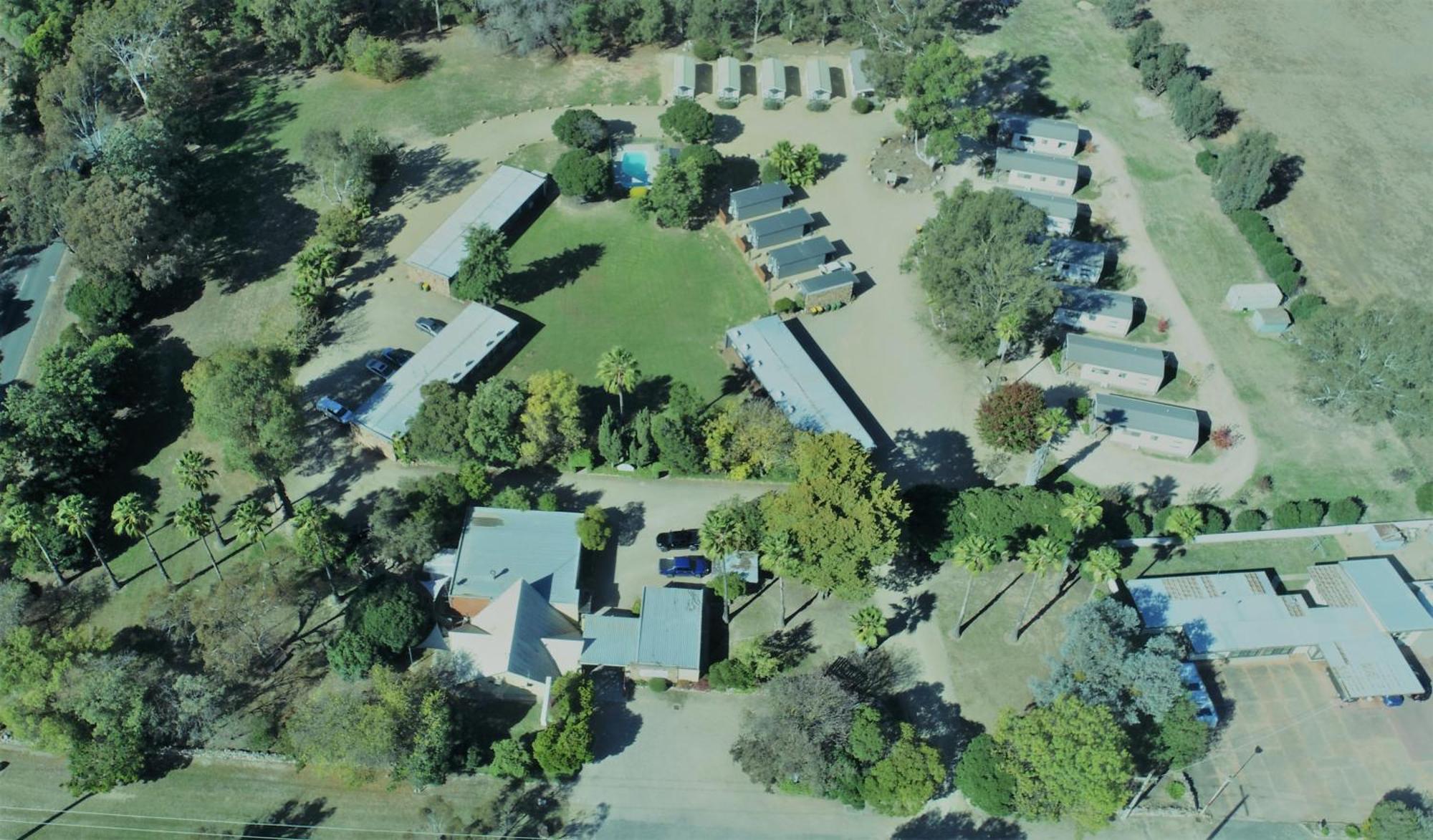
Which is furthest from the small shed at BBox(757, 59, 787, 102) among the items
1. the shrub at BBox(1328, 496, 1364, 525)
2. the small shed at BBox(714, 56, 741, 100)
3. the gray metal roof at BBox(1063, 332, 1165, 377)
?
the shrub at BBox(1328, 496, 1364, 525)

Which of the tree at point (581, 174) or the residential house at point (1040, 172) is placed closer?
the tree at point (581, 174)

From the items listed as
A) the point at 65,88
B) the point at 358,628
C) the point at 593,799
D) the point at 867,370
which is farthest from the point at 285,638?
the point at 65,88

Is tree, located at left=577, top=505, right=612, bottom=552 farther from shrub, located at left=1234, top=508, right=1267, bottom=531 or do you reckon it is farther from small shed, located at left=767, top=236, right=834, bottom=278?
shrub, located at left=1234, top=508, right=1267, bottom=531

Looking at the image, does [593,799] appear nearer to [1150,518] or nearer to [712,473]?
[712,473]

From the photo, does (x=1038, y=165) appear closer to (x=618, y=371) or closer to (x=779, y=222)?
(x=779, y=222)

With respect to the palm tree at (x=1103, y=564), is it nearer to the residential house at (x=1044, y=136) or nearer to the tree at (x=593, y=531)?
the tree at (x=593, y=531)

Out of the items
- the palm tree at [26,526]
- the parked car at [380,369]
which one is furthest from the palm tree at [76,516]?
the parked car at [380,369]
